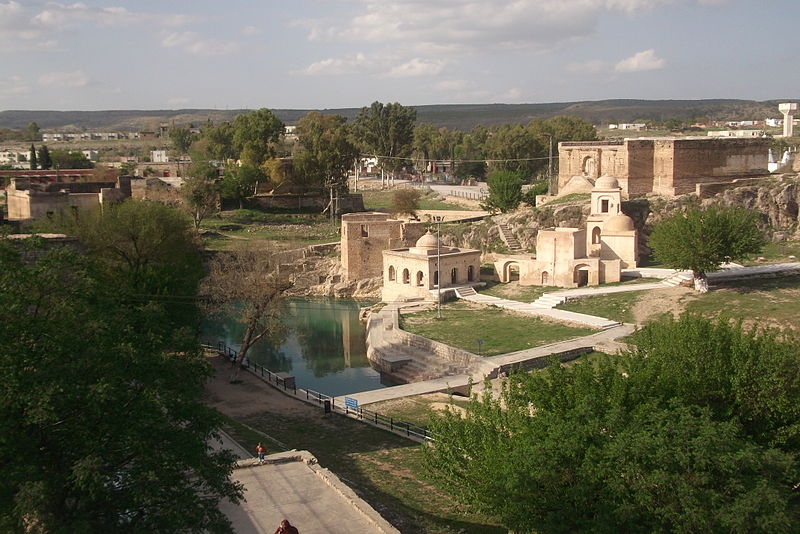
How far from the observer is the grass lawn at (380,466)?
479 inches

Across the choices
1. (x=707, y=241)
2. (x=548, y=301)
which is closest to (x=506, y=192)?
(x=548, y=301)

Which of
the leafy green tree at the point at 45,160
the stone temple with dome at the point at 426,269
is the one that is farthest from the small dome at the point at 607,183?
the leafy green tree at the point at 45,160

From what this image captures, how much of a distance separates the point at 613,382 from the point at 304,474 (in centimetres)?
511

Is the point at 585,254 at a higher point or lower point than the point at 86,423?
lower

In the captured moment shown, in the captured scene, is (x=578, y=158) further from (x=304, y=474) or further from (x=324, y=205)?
(x=304, y=474)

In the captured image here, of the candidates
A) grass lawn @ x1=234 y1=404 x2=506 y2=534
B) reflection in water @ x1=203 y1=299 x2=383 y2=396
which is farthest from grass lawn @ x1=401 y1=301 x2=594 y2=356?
grass lawn @ x1=234 y1=404 x2=506 y2=534

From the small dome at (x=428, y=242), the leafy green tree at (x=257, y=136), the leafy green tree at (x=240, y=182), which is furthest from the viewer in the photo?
the leafy green tree at (x=257, y=136)

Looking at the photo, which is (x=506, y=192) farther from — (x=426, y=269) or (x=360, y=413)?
(x=360, y=413)

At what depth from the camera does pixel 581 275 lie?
30906 mm

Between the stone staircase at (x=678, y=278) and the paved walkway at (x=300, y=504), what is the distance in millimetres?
17814

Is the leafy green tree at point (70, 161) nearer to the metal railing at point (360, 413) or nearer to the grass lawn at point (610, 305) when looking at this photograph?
the metal railing at point (360, 413)

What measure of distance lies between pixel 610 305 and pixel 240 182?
27497 mm

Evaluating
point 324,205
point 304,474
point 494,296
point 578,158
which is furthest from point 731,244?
point 324,205

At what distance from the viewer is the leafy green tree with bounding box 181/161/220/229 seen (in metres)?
42.7
